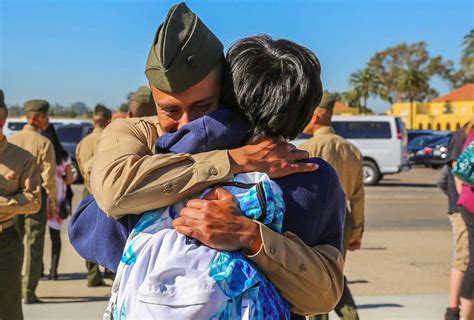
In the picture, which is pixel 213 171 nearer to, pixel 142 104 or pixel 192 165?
pixel 192 165

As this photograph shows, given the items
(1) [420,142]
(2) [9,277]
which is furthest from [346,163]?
(1) [420,142]

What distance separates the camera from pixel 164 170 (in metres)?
1.83

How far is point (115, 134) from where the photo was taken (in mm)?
1981

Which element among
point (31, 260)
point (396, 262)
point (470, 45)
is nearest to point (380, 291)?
point (396, 262)

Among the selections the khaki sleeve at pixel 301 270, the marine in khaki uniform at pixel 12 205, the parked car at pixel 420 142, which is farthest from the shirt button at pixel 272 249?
the parked car at pixel 420 142

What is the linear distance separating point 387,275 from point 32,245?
403 centimetres

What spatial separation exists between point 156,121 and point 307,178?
46cm

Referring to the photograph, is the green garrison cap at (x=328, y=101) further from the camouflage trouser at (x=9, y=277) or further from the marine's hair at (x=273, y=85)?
the marine's hair at (x=273, y=85)

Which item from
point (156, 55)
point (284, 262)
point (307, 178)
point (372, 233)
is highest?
point (156, 55)

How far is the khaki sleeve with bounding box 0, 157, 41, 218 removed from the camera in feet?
15.8

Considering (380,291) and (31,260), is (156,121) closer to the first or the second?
(31,260)

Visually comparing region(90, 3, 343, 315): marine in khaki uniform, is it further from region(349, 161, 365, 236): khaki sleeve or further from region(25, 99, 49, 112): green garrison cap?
region(25, 99, 49, 112): green garrison cap

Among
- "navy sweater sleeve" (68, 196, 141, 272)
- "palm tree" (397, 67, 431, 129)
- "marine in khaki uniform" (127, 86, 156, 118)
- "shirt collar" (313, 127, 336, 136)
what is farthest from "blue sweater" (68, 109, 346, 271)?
"palm tree" (397, 67, 431, 129)

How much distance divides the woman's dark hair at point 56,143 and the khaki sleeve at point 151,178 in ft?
21.9
